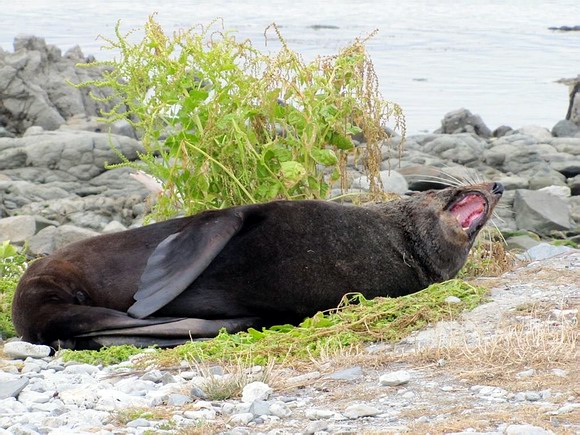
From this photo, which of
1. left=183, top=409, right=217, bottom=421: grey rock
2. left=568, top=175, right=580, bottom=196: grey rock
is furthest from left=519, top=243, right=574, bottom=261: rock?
left=568, top=175, right=580, bottom=196: grey rock

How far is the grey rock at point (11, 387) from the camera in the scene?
18.4ft

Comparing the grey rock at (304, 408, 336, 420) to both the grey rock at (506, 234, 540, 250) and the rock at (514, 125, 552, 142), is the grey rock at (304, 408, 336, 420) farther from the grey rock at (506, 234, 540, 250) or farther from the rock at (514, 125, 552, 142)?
the rock at (514, 125, 552, 142)

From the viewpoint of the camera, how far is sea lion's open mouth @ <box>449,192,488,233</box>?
803cm

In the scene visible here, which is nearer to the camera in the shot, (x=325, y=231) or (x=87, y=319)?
(x=87, y=319)

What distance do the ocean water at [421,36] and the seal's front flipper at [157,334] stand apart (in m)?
15.5

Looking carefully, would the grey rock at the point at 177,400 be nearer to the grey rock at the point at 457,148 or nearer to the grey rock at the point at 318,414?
the grey rock at the point at 318,414

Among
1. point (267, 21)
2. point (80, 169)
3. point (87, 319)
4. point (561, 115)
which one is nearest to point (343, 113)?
point (87, 319)

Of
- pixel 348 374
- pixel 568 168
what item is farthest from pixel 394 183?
pixel 348 374

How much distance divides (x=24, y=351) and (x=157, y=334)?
2.50 ft

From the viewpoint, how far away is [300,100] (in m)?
8.41

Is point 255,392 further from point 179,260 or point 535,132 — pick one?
point 535,132

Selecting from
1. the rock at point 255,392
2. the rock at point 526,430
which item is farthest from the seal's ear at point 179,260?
the rock at point 526,430

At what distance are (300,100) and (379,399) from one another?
3550mm

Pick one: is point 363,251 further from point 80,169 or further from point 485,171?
point 485,171
